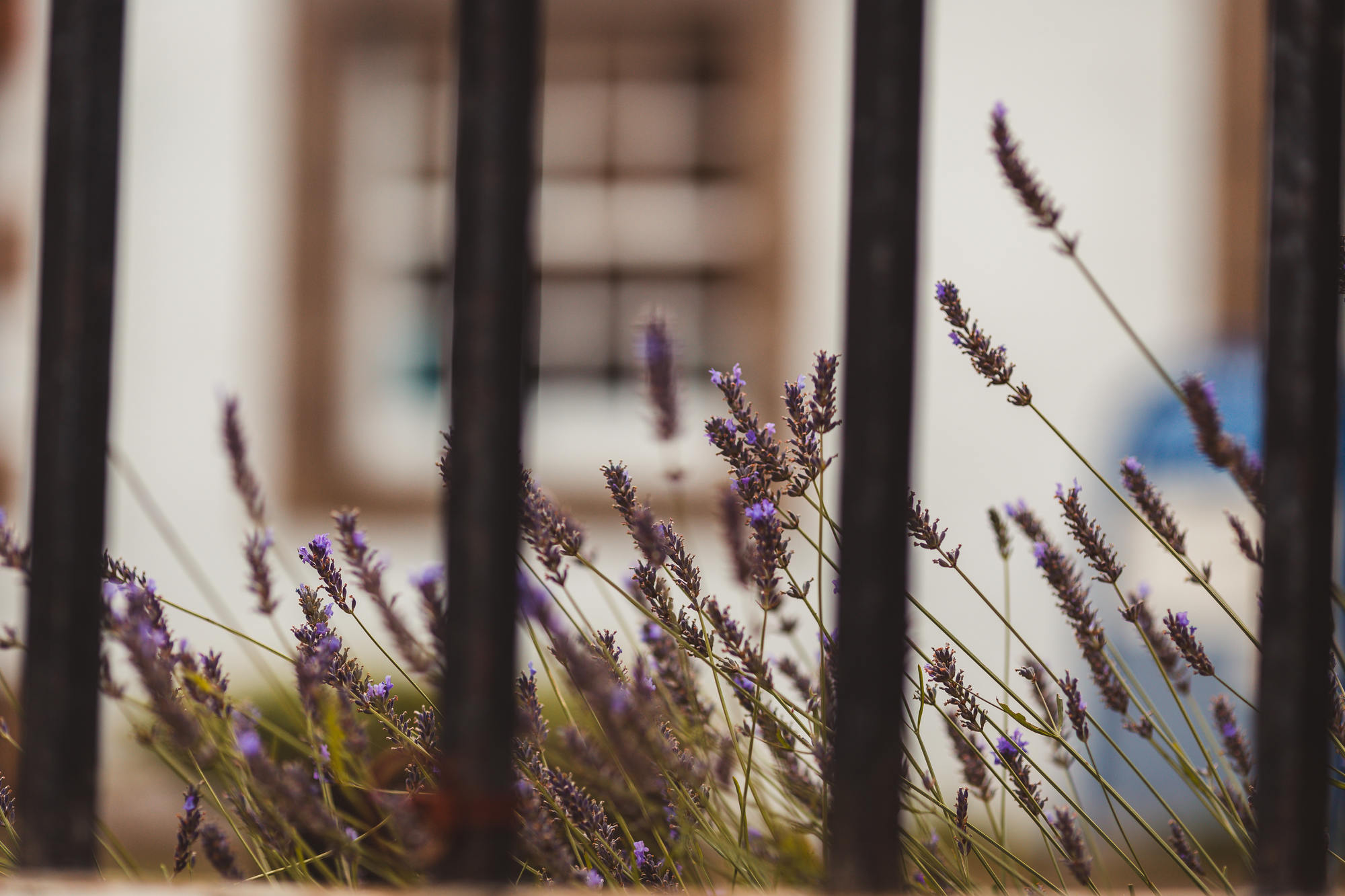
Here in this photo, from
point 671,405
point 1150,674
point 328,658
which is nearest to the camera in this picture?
point 671,405

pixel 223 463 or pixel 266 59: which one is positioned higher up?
pixel 266 59

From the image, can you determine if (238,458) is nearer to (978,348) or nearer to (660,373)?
(660,373)

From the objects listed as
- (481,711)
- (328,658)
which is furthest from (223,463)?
(481,711)

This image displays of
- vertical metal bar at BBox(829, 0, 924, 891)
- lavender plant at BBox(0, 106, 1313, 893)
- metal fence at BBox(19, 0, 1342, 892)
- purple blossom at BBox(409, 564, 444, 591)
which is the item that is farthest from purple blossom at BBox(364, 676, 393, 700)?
vertical metal bar at BBox(829, 0, 924, 891)

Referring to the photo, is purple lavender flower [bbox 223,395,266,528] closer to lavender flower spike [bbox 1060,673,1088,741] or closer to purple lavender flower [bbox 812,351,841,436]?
purple lavender flower [bbox 812,351,841,436]

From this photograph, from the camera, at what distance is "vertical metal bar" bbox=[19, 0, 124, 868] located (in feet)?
1.74

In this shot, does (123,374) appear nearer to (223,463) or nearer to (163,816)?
(223,463)

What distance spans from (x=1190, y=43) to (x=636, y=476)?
2.40 metres

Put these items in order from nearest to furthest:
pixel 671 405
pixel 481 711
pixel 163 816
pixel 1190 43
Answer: pixel 481 711
pixel 671 405
pixel 163 816
pixel 1190 43

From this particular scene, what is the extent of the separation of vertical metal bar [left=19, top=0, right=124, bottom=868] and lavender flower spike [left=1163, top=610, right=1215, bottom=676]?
0.68 metres

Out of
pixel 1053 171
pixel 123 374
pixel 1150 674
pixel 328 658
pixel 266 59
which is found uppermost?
pixel 266 59

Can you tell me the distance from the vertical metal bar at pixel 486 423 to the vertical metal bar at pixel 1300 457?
34 centimetres

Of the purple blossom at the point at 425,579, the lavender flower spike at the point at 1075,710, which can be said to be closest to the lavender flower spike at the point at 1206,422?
the lavender flower spike at the point at 1075,710

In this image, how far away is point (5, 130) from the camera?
3.99 meters
